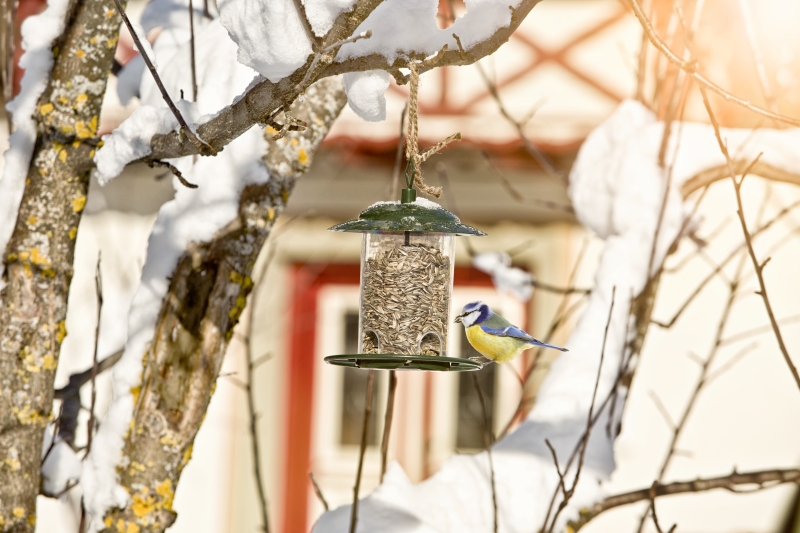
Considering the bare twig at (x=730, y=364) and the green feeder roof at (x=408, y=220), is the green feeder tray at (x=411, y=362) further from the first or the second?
the bare twig at (x=730, y=364)

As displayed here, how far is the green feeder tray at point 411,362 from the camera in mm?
1857

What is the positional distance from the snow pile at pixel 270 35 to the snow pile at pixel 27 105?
82 centimetres

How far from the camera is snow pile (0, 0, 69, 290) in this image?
2053mm

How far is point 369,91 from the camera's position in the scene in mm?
1557

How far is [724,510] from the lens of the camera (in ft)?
18.6

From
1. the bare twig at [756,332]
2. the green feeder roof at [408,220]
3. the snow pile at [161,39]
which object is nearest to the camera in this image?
the green feeder roof at [408,220]

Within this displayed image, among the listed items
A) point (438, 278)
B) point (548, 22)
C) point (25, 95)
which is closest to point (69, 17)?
point (25, 95)

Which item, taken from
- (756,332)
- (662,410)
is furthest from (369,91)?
(756,332)

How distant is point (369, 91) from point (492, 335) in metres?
0.99

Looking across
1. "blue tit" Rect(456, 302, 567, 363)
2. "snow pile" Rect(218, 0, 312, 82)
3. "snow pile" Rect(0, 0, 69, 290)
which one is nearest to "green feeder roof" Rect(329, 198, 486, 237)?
"snow pile" Rect(218, 0, 312, 82)

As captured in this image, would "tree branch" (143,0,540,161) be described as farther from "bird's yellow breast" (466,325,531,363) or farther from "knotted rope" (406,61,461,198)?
"bird's yellow breast" (466,325,531,363)

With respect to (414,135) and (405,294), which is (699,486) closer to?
(405,294)

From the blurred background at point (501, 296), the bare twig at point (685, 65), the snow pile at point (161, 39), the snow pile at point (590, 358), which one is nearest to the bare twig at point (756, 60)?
the snow pile at point (590, 358)

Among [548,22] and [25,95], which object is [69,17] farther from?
[548,22]
